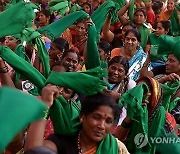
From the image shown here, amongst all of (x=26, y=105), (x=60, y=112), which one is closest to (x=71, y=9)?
(x=60, y=112)

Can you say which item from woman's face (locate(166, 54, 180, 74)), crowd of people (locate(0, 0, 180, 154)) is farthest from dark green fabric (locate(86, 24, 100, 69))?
woman's face (locate(166, 54, 180, 74))

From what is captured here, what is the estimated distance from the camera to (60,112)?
237cm

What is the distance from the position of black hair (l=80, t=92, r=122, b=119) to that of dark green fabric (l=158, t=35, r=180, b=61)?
4.05 feet

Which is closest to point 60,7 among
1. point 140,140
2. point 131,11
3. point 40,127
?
point 131,11

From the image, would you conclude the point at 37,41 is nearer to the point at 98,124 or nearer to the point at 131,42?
the point at 98,124

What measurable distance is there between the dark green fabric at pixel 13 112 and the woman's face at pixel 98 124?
1.01 meters

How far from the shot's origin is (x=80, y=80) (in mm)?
2215

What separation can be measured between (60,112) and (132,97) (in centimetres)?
57

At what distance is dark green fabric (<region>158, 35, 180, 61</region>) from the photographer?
11.4 ft

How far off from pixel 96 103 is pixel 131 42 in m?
2.55

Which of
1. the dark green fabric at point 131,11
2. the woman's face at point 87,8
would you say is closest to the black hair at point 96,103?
the dark green fabric at point 131,11

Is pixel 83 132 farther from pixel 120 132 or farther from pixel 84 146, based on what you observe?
pixel 120 132

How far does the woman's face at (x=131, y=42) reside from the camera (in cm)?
481

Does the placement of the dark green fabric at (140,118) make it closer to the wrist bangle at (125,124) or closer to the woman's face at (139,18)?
the wrist bangle at (125,124)
